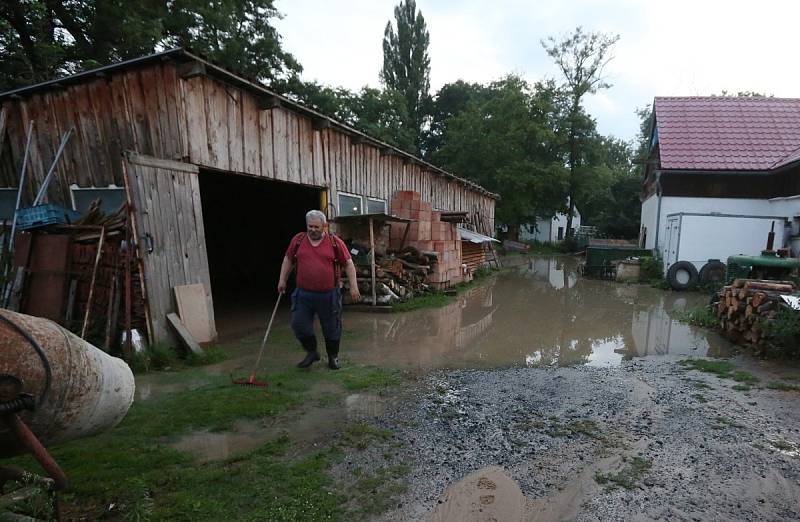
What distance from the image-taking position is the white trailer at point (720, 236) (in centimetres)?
1393

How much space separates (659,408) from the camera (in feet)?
14.5

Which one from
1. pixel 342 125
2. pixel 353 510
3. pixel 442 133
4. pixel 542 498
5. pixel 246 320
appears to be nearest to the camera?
pixel 353 510

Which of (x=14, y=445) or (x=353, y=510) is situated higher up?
(x=14, y=445)

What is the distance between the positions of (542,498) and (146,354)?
4.91m

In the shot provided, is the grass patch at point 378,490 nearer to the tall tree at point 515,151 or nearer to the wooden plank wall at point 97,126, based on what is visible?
the wooden plank wall at point 97,126

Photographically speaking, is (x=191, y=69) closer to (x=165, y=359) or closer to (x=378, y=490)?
(x=165, y=359)

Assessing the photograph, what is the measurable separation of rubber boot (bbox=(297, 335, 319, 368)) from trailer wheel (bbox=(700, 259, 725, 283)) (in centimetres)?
1354

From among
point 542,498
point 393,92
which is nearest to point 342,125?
point 542,498

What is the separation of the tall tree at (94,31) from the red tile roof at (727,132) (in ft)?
50.9

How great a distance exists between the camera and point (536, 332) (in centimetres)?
812

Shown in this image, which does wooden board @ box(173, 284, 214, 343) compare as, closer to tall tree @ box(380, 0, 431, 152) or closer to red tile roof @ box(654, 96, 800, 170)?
red tile roof @ box(654, 96, 800, 170)

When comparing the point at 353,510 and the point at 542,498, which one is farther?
the point at 542,498

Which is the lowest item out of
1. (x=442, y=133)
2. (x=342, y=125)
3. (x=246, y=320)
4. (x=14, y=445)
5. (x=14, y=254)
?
(x=246, y=320)

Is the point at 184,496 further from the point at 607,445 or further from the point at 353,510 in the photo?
the point at 607,445
